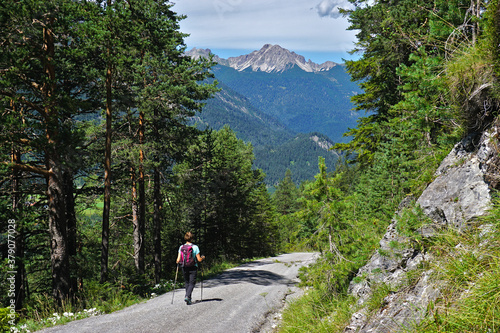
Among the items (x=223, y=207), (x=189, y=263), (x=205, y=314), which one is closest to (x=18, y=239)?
(x=189, y=263)

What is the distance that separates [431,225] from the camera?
4219mm

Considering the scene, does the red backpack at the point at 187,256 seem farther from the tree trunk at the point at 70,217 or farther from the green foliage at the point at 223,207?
the green foliage at the point at 223,207

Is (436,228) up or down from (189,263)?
up

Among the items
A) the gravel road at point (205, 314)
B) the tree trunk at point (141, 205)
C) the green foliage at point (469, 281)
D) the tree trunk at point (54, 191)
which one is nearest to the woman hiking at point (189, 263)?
the gravel road at point (205, 314)

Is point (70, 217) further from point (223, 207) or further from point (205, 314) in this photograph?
point (223, 207)

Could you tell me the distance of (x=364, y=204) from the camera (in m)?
10.9

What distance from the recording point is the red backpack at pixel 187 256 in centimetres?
852

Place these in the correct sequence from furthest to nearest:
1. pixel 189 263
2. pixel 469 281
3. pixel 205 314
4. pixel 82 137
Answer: pixel 82 137, pixel 189 263, pixel 205 314, pixel 469 281

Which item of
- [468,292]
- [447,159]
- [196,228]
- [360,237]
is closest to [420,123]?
[447,159]

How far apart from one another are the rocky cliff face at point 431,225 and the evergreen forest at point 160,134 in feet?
1.11

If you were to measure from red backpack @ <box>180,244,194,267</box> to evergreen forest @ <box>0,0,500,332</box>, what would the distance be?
2.75m

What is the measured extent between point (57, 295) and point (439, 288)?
35.0 feet

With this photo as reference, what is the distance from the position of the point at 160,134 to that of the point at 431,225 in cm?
1403

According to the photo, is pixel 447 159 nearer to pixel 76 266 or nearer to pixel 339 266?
pixel 339 266
